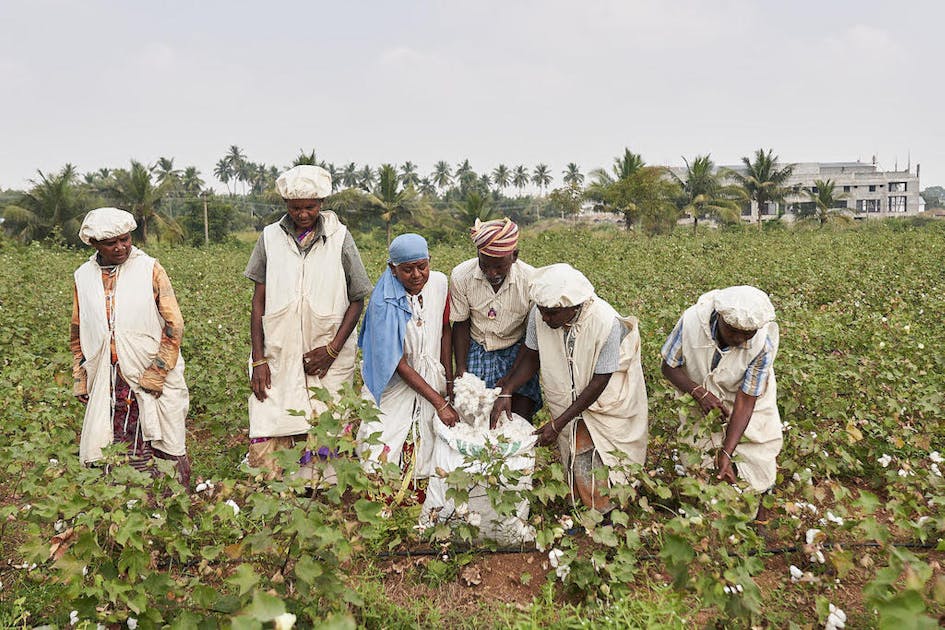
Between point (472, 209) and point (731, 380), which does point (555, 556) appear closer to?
point (731, 380)

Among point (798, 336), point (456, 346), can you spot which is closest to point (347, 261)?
point (456, 346)

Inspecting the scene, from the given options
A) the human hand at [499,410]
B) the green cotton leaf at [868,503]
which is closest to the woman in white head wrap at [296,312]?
the human hand at [499,410]

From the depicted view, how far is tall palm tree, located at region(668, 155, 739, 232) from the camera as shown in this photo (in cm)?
2600

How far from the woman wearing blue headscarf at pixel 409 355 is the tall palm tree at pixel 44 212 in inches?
938

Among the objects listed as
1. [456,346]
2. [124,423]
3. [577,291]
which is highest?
[577,291]

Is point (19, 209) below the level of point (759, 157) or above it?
below

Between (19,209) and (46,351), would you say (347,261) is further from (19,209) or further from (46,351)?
(19,209)

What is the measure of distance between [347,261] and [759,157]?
96.1 feet

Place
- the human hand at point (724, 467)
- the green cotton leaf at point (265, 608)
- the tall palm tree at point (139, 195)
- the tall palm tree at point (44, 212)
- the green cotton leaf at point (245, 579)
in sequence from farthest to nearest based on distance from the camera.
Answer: the tall palm tree at point (139, 195), the tall palm tree at point (44, 212), the human hand at point (724, 467), the green cotton leaf at point (245, 579), the green cotton leaf at point (265, 608)

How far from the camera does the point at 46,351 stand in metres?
5.70

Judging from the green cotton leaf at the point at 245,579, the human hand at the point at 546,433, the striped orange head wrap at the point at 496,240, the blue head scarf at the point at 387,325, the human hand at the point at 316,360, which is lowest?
the human hand at the point at 546,433

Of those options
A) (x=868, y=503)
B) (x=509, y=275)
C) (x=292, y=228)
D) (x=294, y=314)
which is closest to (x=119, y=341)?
(x=294, y=314)

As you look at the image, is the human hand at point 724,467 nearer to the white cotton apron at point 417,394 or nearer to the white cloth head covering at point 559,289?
the white cloth head covering at point 559,289

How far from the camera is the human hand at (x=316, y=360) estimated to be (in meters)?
3.11
